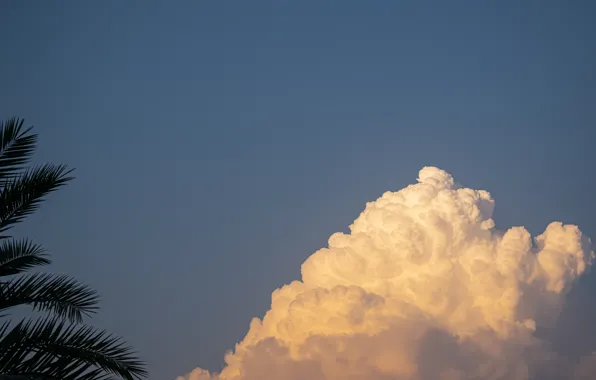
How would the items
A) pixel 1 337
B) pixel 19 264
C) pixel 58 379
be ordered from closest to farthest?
pixel 58 379, pixel 1 337, pixel 19 264

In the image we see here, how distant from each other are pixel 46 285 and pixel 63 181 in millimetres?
2225

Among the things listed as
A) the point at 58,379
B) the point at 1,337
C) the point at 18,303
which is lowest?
the point at 58,379

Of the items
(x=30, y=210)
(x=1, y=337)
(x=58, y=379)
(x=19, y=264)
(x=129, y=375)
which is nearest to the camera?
(x=58, y=379)

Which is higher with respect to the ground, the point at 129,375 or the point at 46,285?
the point at 46,285

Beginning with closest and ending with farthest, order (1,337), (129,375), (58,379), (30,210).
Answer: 1. (58,379)
2. (1,337)
3. (129,375)
4. (30,210)

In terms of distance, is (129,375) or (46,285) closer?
(129,375)

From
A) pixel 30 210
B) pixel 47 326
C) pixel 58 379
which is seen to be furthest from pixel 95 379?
pixel 30 210

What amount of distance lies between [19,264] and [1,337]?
307 cm

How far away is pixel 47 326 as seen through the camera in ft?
39.9

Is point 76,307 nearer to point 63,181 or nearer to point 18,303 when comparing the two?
point 18,303

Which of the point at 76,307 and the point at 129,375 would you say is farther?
the point at 76,307

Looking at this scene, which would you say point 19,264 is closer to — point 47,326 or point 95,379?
point 47,326

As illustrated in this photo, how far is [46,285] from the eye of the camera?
44.8 ft

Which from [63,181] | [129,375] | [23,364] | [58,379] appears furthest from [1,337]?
[63,181]
